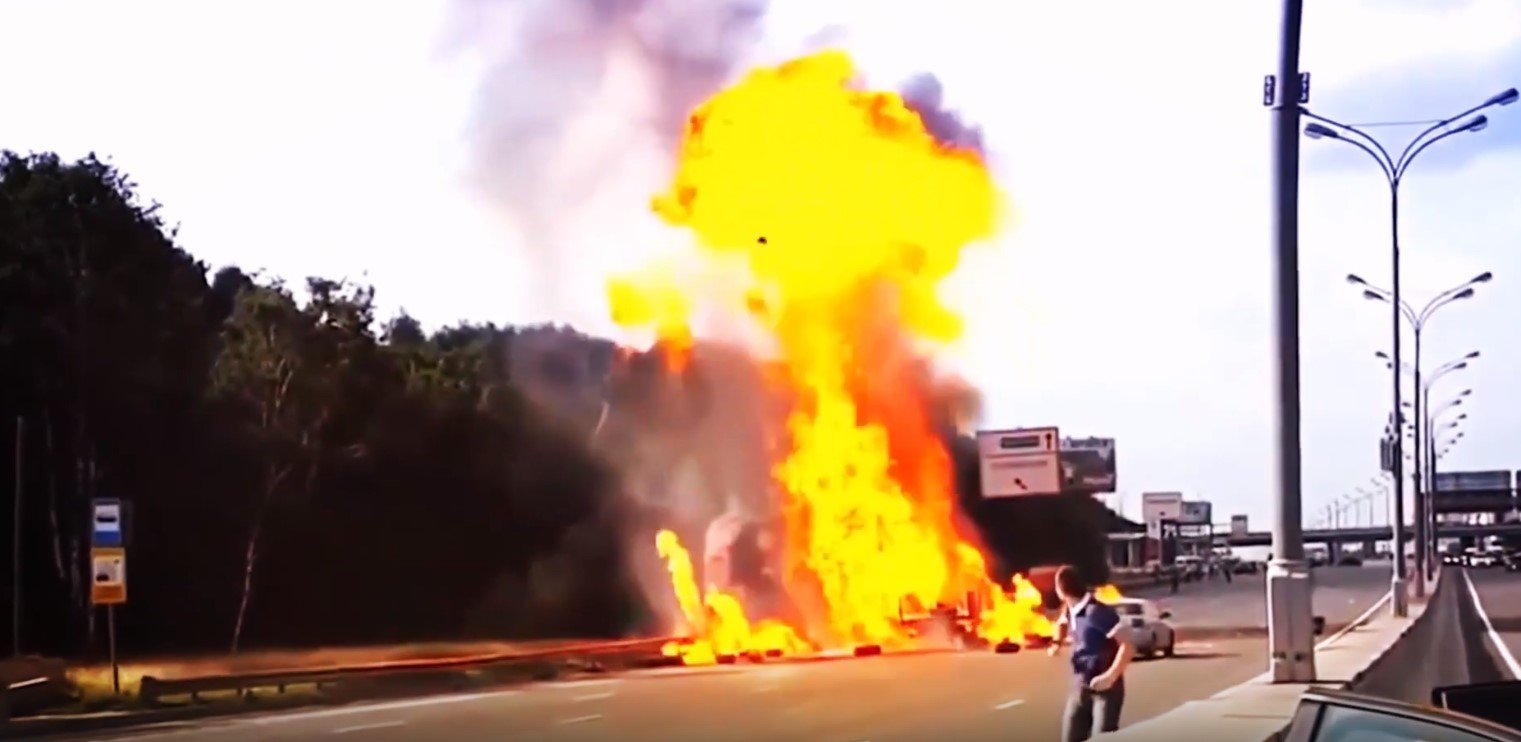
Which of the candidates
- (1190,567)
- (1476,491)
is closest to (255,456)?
(1190,567)

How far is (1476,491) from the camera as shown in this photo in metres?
130

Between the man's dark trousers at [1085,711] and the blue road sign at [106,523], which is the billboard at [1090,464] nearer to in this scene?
the blue road sign at [106,523]

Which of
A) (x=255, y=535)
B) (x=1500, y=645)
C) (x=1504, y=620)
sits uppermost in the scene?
(x=255, y=535)

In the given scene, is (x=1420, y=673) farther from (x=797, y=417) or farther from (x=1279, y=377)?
(x=797, y=417)

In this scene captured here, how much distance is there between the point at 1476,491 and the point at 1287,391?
119477 millimetres

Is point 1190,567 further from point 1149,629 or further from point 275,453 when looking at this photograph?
point 1149,629

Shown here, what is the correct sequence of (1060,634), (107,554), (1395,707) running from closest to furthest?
1. (1395,707)
2. (1060,634)
3. (107,554)

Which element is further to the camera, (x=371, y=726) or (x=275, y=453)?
(x=275, y=453)

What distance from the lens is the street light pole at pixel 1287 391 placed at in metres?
17.6

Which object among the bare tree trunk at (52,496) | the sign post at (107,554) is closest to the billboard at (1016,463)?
the bare tree trunk at (52,496)

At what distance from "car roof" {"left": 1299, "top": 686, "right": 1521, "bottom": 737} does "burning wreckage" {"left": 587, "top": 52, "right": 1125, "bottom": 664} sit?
34.7m

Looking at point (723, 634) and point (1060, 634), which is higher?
point (1060, 634)

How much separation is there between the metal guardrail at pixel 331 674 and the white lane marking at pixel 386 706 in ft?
5.95

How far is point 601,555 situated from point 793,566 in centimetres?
1103
